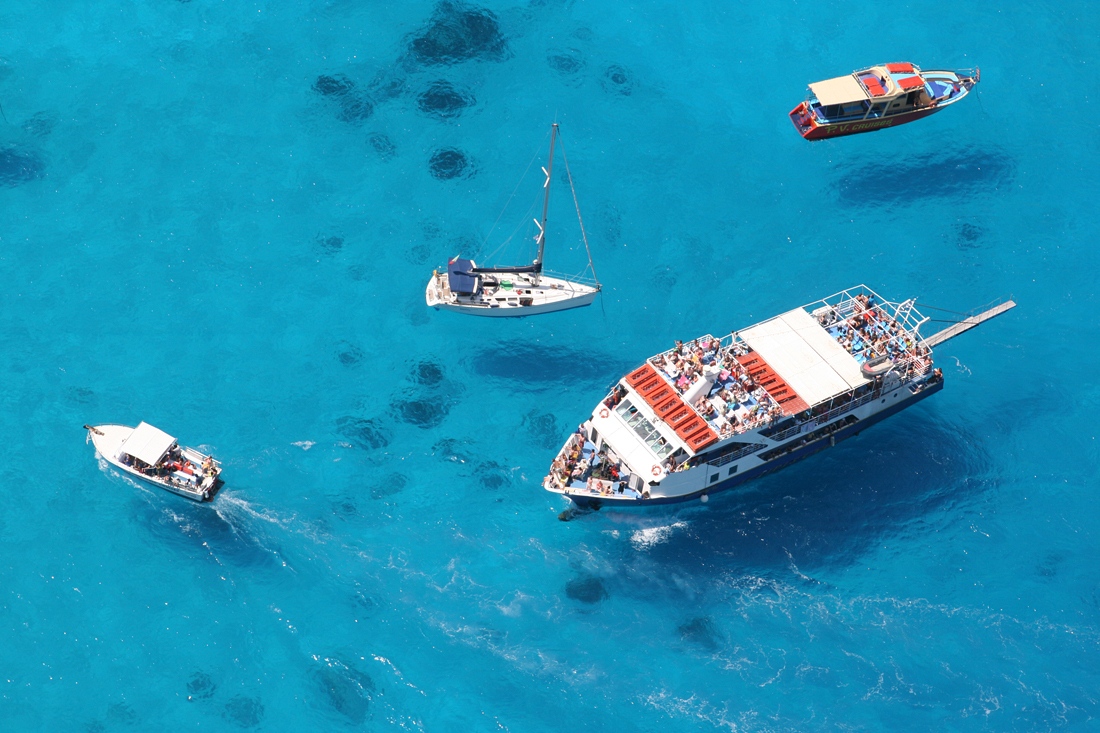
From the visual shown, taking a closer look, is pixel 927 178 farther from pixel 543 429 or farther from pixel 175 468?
pixel 175 468

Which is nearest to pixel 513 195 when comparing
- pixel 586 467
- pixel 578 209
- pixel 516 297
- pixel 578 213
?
pixel 578 209

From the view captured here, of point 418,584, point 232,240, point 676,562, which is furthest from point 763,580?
point 232,240

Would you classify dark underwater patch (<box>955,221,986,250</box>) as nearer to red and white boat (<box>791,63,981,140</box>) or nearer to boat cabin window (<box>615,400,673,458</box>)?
red and white boat (<box>791,63,981,140</box>)

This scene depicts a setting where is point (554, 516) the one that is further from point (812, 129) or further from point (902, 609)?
point (812, 129)

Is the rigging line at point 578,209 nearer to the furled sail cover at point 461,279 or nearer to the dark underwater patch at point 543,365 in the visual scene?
the dark underwater patch at point 543,365

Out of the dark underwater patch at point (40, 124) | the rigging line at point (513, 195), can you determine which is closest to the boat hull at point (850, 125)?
the rigging line at point (513, 195)

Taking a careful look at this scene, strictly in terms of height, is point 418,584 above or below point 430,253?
below
